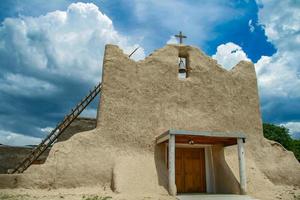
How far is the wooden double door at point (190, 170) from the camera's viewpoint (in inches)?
514

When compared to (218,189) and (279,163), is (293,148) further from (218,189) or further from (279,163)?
(218,189)

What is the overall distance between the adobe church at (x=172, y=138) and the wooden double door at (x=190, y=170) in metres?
0.04

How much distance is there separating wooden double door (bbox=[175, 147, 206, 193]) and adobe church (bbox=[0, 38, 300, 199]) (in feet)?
0.14

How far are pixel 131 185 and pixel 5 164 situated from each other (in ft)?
43.1

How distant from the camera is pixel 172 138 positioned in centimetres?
1112

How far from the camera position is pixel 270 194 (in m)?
11.6

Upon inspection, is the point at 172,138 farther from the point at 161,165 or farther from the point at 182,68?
the point at 182,68

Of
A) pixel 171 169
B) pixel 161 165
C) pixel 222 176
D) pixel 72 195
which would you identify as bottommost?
pixel 72 195

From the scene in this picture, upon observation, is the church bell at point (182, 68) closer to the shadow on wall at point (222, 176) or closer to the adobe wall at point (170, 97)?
the adobe wall at point (170, 97)

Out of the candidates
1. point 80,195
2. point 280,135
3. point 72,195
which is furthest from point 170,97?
point 280,135

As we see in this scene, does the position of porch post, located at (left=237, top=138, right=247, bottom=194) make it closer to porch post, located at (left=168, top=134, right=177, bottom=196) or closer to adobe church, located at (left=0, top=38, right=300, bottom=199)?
adobe church, located at (left=0, top=38, right=300, bottom=199)

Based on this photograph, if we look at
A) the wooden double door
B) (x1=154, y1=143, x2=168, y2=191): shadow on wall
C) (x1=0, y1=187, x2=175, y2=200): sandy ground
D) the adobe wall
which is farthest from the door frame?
(x1=0, y1=187, x2=175, y2=200): sandy ground

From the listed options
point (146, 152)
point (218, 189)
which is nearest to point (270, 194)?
point (218, 189)

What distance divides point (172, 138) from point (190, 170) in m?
2.94
